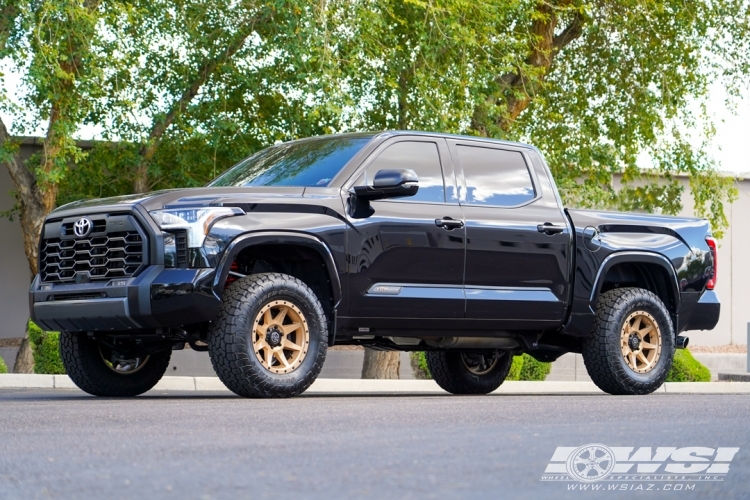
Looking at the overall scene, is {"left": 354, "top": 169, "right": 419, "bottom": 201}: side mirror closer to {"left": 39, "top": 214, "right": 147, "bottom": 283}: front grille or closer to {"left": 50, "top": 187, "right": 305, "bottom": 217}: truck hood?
{"left": 50, "top": 187, "right": 305, "bottom": 217}: truck hood

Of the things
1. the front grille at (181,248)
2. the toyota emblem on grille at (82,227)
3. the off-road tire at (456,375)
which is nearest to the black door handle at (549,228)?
the off-road tire at (456,375)

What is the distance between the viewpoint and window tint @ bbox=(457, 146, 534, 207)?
10.3 m

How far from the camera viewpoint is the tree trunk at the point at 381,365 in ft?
65.2

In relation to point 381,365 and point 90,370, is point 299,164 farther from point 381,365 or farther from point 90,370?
point 381,365

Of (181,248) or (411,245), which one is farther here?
(411,245)

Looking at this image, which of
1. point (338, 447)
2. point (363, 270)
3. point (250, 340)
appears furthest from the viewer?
point (363, 270)

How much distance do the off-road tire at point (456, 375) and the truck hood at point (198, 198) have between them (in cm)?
333

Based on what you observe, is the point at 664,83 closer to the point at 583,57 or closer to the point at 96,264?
the point at 583,57

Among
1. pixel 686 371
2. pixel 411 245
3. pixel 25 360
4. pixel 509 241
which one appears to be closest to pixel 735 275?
pixel 686 371

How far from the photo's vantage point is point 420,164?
10.1 m

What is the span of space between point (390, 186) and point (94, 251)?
2.19 metres

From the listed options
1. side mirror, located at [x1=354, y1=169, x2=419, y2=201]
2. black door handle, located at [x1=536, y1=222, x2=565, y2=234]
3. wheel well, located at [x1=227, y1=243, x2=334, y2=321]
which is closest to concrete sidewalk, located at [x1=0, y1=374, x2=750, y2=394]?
black door handle, located at [x1=536, y1=222, x2=565, y2=234]

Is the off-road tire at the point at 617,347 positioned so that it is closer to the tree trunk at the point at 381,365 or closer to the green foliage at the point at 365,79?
the green foliage at the point at 365,79

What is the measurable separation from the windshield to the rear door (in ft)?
3.12
